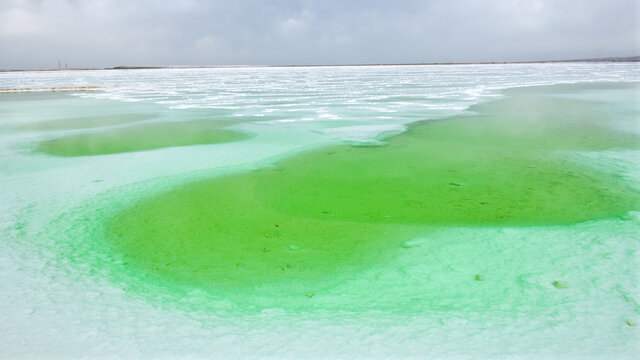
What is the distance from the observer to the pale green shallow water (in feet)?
8.21

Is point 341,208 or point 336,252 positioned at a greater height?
point 341,208

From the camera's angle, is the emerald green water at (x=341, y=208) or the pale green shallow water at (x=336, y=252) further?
the emerald green water at (x=341, y=208)

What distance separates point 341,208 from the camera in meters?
4.52

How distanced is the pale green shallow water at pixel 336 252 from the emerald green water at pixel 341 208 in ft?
0.08

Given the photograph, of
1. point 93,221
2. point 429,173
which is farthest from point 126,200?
point 429,173

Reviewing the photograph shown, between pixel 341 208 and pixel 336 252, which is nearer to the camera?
pixel 336 252

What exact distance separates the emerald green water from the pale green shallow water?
0.02 meters

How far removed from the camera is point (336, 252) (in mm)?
3525

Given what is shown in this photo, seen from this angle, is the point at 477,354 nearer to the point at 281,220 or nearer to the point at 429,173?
the point at 281,220

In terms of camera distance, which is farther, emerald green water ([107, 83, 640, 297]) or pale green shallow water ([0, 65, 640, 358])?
emerald green water ([107, 83, 640, 297])

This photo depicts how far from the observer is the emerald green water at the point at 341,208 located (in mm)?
3377

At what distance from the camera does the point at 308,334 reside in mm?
2512

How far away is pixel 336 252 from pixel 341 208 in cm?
104

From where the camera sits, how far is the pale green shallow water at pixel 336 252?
2.50 m
